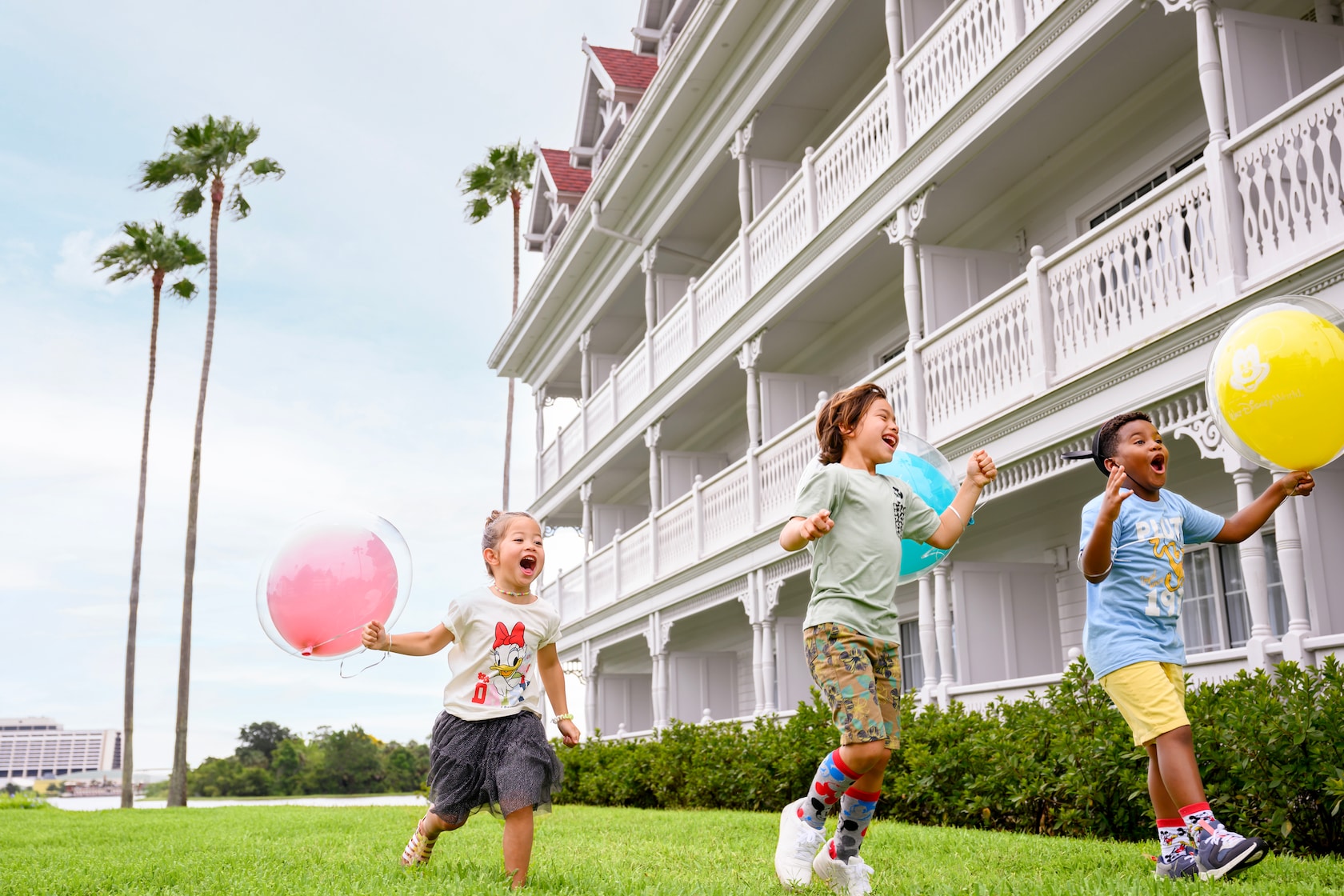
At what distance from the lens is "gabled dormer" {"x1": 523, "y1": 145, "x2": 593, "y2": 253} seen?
26.0 metres

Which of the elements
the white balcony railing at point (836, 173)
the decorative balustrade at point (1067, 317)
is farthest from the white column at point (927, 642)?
the white balcony railing at point (836, 173)

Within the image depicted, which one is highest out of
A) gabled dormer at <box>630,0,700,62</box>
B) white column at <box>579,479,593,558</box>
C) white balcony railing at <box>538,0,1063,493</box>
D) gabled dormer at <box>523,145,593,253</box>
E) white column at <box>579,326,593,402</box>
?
gabled dormer at <box>630,0,700,62</box>

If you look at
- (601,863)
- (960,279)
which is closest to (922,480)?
(601,863)

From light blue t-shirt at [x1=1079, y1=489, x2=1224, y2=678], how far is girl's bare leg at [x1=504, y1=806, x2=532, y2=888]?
89.3 inches

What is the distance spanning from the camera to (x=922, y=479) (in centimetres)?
486

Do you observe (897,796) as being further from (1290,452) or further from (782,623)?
(782,623)

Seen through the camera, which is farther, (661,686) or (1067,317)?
(661,686)

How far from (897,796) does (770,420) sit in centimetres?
831

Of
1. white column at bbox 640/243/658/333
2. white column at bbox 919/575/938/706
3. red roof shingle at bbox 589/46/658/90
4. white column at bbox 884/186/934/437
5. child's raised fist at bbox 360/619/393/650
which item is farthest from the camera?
red roof shingle at bbox 589/46/658/90

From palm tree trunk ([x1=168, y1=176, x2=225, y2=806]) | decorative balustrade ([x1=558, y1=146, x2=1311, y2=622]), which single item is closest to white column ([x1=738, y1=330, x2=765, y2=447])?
decorative balustrade ([x1=558, y1=146, x2=1311, y2=622])

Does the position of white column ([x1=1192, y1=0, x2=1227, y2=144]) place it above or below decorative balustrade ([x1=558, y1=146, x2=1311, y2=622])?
above

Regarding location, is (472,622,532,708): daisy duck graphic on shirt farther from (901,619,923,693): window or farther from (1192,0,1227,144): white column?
(901,619,923,693): window

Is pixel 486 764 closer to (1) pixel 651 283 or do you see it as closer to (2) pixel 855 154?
(2) pixel 855 154

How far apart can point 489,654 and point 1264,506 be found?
3052 mm
